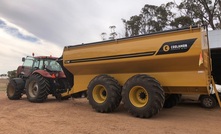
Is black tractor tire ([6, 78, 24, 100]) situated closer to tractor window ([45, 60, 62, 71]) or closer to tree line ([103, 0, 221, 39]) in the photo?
tractor window ([45, 60, 62, 71])

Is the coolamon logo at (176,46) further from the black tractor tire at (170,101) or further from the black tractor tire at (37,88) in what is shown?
the black tractor tire at (37,88)

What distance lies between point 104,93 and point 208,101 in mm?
4948

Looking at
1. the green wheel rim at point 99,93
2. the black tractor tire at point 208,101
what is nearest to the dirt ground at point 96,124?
the green wheel rim at point 99,93

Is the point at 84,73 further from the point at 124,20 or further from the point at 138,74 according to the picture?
the point at 124,20

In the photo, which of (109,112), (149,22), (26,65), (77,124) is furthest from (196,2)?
(77,124)

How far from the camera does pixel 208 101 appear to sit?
1081cm

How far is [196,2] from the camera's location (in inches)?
1187

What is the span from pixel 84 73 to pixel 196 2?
24825 mm

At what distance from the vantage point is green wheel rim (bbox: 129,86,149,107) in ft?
25.3

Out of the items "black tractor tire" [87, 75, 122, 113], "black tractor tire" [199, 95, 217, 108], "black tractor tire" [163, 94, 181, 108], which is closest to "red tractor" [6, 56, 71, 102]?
"black tractor tire" [87, 75, 122, 113]

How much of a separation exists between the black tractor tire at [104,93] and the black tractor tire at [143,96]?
446mm

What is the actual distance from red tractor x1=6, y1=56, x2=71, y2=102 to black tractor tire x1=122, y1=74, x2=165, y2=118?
3988mm

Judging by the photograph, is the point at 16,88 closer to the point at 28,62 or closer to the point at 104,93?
the point at 28,62

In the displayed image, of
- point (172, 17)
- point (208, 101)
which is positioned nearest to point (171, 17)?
point (172, 17)
